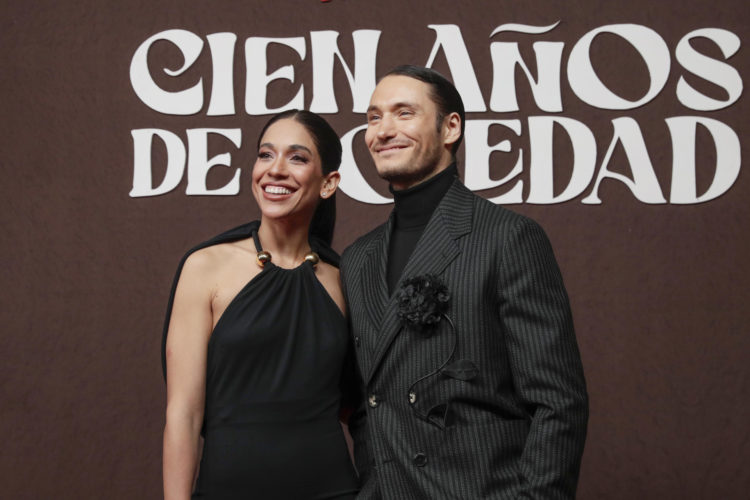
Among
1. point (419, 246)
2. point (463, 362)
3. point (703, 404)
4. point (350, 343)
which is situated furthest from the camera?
point (703, 404)

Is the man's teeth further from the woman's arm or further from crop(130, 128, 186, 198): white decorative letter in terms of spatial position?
crop(130, 128, 186, 198): white decorative letter

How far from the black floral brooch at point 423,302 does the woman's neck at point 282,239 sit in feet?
1.55

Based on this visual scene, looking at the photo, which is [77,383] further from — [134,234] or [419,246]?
[419,246]

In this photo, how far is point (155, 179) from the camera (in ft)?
9.90

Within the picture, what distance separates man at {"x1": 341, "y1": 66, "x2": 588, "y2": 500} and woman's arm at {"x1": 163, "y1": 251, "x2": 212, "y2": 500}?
377 millimetres

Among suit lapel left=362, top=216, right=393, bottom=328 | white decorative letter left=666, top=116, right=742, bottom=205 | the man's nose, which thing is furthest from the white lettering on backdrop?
the man's nose

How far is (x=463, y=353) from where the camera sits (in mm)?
1462

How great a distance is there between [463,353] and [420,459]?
0.75 feet

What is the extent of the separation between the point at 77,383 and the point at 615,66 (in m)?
2.52

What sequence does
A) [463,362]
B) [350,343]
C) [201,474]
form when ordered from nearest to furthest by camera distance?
[463,362] < [201,474] < [350,343]

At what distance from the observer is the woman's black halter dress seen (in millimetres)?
1668

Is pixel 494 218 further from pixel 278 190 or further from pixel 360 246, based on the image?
pixel 278 190

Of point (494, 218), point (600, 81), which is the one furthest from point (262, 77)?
point (494, 218)

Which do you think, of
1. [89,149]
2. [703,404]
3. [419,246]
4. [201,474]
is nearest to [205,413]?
[201,474]
